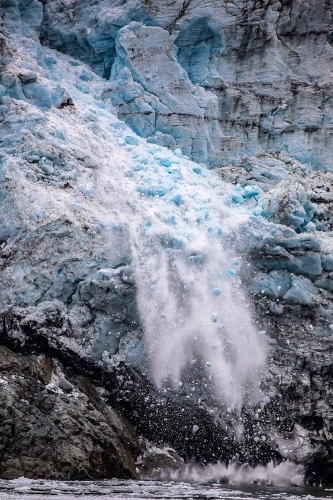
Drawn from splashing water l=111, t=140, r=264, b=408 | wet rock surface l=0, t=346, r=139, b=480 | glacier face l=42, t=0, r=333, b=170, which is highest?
glacier face l=42, t=0, r=333, b=170

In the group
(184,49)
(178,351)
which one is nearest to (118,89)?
(184,49)

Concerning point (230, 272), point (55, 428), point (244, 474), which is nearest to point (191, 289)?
point (230, 272)

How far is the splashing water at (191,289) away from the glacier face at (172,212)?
28 mm

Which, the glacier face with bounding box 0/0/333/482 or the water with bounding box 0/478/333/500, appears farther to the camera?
the glacier face with bounding box 0/0/333/482

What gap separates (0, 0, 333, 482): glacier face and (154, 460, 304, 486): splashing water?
20 centimetres

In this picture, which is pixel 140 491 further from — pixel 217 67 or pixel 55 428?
pixel 217 67

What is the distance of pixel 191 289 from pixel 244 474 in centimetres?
315

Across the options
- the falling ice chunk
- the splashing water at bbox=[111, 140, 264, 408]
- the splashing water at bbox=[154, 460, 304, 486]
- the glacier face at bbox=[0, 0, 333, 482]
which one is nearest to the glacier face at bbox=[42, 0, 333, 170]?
the glacier face at bbox=[0, 0, 333, 482]

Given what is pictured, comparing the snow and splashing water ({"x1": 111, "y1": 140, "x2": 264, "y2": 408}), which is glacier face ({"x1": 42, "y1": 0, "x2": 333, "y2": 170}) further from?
splashing water ({"x1": 111, "y1": 140, "x2": 264, "y2": 408})

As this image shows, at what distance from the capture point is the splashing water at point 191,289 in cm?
1175

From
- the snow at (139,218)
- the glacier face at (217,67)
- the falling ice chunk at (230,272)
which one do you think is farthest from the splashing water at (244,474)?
the glacier face at (217,67)

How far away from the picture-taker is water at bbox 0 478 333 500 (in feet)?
27.3

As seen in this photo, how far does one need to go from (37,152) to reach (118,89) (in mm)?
3079

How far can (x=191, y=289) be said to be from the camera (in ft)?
39.9
